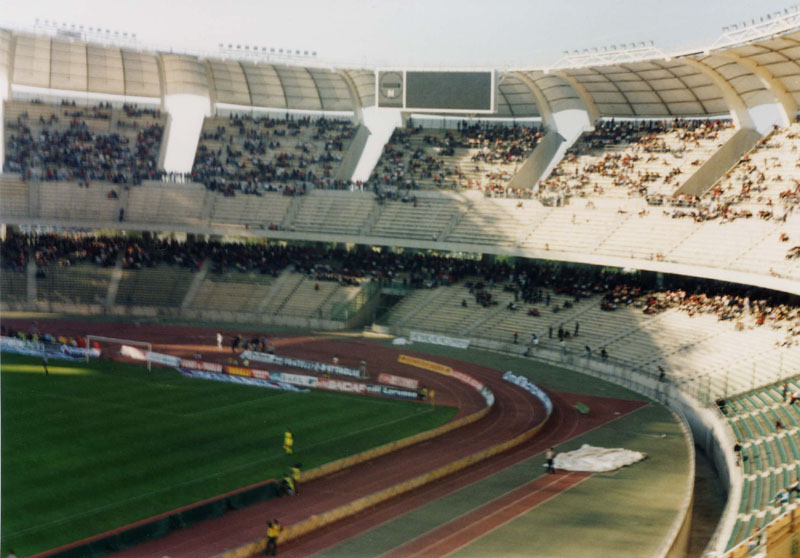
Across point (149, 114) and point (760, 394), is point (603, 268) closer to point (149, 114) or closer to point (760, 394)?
point (760, 394)

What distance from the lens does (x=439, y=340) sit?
174ft

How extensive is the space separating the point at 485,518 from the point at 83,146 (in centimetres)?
5217

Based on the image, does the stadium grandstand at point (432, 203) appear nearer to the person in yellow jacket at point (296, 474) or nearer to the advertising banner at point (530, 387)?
the advertising banner at point (530, 387)

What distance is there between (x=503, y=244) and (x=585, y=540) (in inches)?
1417

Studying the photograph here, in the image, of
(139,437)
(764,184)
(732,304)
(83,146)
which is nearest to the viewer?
(139,437)

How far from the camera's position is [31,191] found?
197ft

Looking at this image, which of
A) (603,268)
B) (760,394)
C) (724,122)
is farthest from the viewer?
(724,122)

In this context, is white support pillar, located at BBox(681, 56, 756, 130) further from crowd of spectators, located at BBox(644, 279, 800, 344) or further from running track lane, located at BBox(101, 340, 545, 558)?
running track lane, located at BBox(101, 340, 545, 558)

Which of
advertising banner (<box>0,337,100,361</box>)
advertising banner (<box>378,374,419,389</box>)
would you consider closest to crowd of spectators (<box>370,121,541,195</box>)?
advertising banner (<box>378,374,419,389</box>)

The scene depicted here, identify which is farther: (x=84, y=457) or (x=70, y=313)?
(x=70, y=313)

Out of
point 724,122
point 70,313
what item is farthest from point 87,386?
point 724,122

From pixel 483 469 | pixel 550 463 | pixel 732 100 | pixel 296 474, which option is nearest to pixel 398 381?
pixel 483 469

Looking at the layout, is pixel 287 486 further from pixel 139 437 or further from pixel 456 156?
pixel 456 156

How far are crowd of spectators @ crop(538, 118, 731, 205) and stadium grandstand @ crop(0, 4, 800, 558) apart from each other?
0.19m
